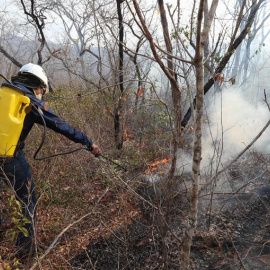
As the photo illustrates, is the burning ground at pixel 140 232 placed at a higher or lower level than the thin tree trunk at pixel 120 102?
lower

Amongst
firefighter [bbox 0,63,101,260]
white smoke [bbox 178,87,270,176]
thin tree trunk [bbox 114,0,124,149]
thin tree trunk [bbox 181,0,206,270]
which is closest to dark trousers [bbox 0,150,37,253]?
firefighter [bbox 0,63,101,260]

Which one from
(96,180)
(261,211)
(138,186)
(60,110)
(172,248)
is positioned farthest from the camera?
(60,110)

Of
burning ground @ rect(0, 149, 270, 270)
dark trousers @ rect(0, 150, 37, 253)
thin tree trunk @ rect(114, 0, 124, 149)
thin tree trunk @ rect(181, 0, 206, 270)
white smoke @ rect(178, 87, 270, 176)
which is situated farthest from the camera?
white smoke @ rect(178, 87, 270, 176)

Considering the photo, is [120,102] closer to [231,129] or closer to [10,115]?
[10,115]

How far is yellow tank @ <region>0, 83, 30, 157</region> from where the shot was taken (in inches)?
106

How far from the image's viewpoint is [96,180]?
5207 mm

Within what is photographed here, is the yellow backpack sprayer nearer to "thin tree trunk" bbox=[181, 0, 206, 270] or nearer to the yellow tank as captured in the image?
the yellow tank

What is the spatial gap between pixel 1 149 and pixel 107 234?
2.07m

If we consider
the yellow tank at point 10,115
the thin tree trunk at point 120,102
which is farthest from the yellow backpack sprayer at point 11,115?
the thin tree trunk at point 120,102

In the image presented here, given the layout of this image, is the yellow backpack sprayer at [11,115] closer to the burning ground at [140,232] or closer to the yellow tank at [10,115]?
the yellow tank at [10,115]

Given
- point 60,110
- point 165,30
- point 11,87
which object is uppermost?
point 165,30

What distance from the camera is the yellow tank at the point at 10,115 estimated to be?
268cm

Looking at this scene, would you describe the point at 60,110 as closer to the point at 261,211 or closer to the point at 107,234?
the point at 107,234

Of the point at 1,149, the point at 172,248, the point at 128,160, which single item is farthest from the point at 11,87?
the point at 128,160
